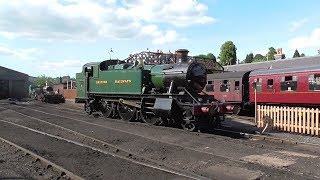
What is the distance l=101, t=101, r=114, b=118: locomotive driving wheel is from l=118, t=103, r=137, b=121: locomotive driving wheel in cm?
74

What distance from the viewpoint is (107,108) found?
1852 centimetres

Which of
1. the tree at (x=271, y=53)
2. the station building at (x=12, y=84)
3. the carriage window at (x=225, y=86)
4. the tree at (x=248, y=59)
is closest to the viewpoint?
the carriage window at (x=225, y=86)

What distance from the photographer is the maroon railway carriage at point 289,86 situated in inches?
684

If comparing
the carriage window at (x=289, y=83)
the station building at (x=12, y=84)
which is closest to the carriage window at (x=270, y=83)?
the carriage window at (x=289, y=83)

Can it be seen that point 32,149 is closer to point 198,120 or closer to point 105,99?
point 198,120

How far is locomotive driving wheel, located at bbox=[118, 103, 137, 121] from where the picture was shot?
16.4 metres

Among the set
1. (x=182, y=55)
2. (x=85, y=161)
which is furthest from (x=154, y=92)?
(x=85, y=161)

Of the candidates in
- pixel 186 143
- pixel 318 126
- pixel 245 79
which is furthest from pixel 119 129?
pixel 245 79

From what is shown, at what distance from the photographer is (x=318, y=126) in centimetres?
1312

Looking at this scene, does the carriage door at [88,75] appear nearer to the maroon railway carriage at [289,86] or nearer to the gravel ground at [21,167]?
the maroon railway carriage at [289,86]

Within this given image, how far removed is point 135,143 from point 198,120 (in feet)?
10.8

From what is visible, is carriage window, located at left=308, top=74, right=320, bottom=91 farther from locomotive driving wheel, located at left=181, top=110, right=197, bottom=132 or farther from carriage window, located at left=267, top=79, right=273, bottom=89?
locomotive driving wheel, located at left=181, top=110, right=197, bottom=132

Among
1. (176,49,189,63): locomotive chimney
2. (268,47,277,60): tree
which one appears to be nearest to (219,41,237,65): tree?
(268,47,277,60): tree

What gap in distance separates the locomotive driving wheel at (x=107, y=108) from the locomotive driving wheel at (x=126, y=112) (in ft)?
2.43
